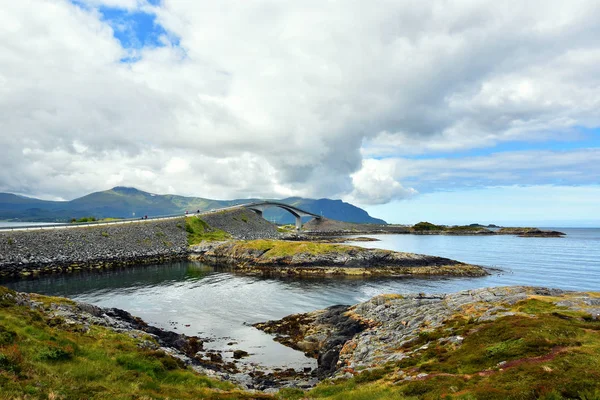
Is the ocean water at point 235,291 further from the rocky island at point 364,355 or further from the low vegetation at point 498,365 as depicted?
the low vegetation at point 498,365

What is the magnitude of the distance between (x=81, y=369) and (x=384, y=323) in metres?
26.5

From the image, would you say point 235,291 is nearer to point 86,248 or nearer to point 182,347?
point 182,347

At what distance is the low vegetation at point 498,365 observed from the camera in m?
12.5

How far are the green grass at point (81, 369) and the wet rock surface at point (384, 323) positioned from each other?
36.5 ft

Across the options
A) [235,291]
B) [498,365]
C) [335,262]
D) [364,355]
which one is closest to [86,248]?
[235,291]

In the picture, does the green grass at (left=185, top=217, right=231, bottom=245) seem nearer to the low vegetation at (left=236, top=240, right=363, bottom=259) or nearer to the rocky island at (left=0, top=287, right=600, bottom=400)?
the low vegetation at (left=236, top=240, right=363, bottom=259)

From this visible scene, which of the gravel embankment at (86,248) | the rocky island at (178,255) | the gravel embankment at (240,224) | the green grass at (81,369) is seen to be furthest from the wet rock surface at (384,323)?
the gravel embankment at (240,224)

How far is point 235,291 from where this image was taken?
58.6m

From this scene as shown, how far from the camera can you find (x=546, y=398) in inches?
444

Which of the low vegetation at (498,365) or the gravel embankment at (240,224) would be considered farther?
the gravel embankment at (240,224)

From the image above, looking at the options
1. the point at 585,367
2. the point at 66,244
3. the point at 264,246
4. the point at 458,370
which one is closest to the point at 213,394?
the point at 458,370

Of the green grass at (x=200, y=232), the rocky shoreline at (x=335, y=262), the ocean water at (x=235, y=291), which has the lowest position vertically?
the ocean water at (x=235, y=291)

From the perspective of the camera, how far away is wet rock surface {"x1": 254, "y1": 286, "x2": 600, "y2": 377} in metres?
25.8

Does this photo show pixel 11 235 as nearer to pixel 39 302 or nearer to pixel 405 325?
pixel 39 302
